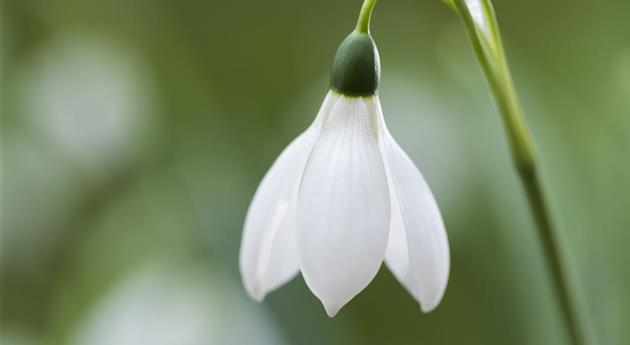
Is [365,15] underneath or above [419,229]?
above

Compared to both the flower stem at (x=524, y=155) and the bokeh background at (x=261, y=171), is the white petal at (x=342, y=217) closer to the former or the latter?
the flower stem at (x=524, y=155)

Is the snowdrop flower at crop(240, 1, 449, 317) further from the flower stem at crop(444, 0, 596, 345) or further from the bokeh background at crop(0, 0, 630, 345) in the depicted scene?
the bokeh background at crop(0, 0, 630, 345)

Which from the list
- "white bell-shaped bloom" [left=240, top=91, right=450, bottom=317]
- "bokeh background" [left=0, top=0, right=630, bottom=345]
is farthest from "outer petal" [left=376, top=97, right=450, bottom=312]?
"bokeh background" [left=0, top=0, right=630, bottom=345]

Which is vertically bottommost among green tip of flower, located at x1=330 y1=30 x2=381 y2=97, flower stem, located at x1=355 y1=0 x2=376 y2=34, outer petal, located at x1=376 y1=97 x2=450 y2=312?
outer petal, located at x1=376 y1=97 x2=450 y2=312

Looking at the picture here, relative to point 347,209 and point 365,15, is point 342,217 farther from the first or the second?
point 365,15

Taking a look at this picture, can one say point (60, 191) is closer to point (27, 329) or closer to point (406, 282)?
point (27, 329)

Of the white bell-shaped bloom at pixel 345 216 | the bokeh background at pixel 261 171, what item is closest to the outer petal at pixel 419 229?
the white bell-shaped bloom at pixel 345 216

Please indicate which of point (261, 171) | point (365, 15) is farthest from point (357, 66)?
point (261, 171)
